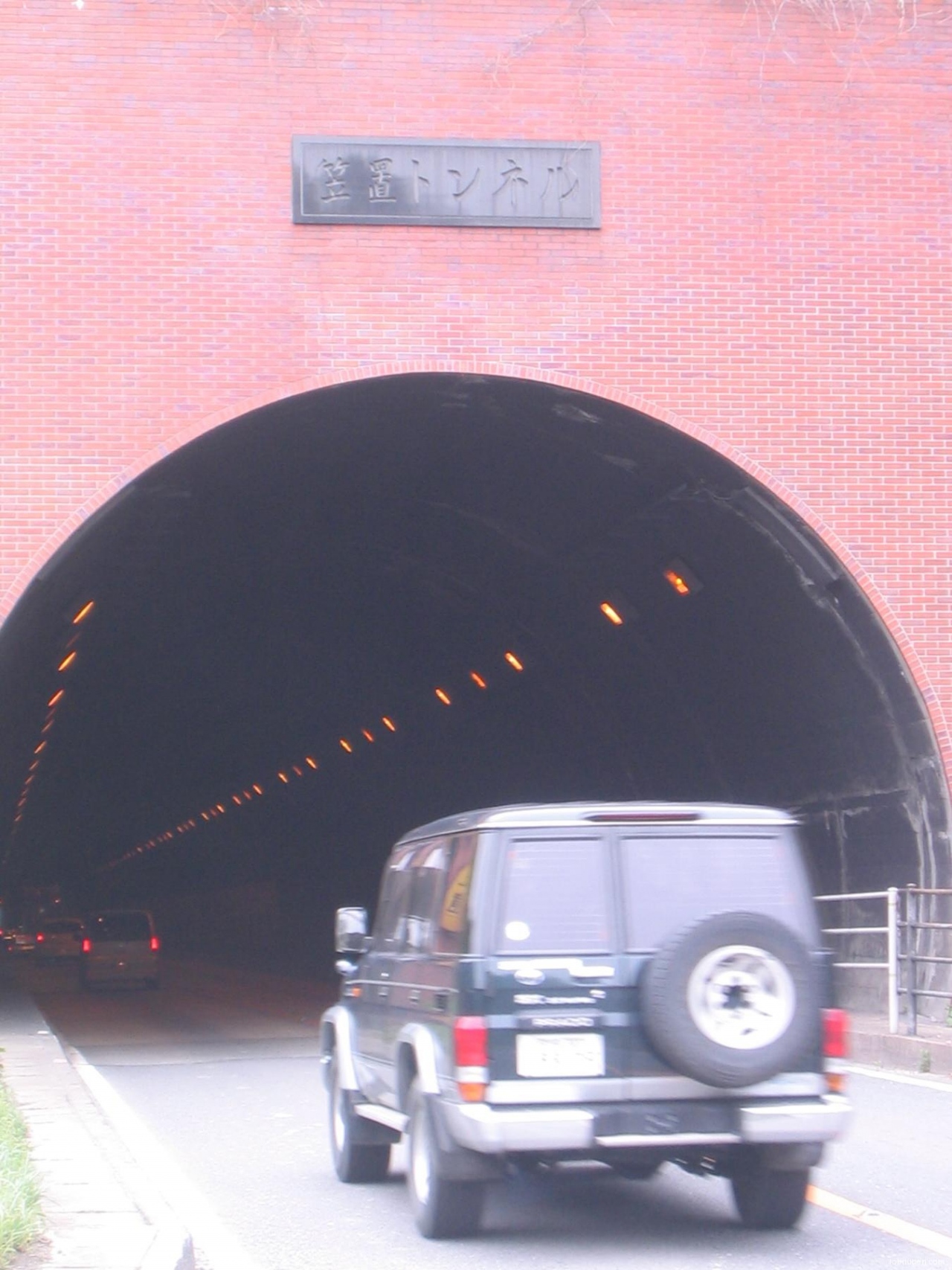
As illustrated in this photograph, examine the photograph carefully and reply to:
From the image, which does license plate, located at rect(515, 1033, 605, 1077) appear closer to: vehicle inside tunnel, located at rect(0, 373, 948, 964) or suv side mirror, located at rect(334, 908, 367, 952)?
suv side mirror, located at rect(334, 908, 367, 952)

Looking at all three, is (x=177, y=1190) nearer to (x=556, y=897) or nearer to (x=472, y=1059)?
(x=472, y=1059)

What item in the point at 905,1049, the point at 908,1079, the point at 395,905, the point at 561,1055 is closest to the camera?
the point at 561,1055

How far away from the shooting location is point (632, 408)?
16953 millimetres

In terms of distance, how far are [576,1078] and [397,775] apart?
32.6 metres

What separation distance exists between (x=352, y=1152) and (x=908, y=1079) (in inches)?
233

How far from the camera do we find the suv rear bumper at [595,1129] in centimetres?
732

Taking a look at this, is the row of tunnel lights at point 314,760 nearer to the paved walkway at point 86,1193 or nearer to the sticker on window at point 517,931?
the paved walkway at point 86,1193

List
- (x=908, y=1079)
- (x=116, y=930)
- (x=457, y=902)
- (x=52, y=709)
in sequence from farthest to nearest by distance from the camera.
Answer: (x=52, y=709) < (x=116, y=930) < (x=908, y=1079) < (x=457, y=902)

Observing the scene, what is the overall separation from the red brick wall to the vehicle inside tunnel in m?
0.46

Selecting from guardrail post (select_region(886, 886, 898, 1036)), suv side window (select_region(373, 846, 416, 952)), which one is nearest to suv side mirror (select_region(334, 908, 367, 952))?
suv side window (select_region(373, 846, 416, 952))

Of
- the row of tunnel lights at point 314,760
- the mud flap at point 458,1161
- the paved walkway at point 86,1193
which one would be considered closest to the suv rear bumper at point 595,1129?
the mud flap at point 458,1161

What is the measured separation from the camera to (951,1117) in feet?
38.3

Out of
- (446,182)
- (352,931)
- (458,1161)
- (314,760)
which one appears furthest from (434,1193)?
(314,760)

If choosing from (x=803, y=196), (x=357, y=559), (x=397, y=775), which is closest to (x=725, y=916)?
(x=803, y=196)
